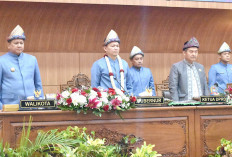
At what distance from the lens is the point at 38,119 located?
346 cm

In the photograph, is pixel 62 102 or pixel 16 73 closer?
pixel 62 102

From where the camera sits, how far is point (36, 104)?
11.5 ft

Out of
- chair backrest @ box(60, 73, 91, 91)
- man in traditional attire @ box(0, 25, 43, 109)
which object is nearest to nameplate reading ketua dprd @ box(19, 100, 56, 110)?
man in traditional attire @ box(0, 25, 43, 109)

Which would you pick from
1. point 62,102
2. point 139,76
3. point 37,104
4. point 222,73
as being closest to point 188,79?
point 139,76

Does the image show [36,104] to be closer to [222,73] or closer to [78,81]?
[78,81]

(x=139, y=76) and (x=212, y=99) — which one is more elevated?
(x=139, y=76)

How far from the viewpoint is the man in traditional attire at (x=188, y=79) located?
4.91 metres

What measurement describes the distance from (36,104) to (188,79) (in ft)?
7.02

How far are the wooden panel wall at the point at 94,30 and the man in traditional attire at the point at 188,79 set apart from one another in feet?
6.23

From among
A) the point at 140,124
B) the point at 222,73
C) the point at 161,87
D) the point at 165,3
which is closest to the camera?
the point at 140,124

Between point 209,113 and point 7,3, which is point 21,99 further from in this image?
point 7,3

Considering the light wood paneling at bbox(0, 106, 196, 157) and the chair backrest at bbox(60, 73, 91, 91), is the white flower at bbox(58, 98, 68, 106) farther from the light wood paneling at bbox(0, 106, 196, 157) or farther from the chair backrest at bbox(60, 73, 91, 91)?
the chair backrest at bbox(60, 73, 91, 91)

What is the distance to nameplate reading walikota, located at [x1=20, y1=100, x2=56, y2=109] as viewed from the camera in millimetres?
3475

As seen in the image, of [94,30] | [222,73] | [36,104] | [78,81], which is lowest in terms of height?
[36,104]
